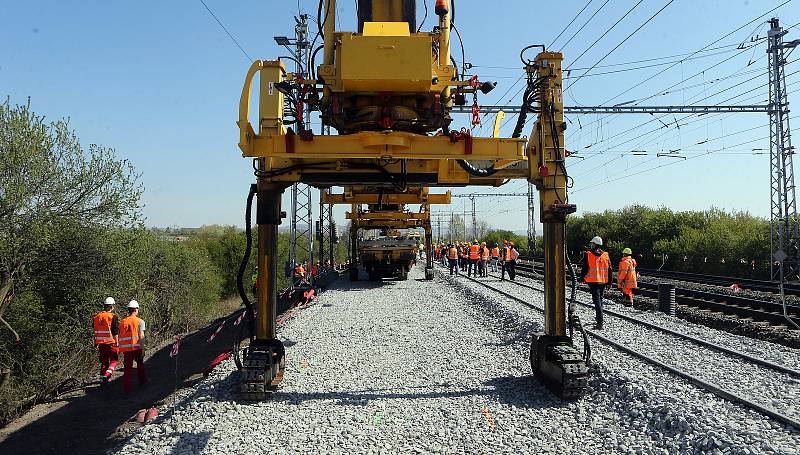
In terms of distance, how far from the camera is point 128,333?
995cm

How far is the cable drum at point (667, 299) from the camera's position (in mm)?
13697

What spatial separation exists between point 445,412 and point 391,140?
116 inches

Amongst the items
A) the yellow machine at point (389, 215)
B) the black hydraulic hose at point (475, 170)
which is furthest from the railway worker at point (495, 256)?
the black hydraulic hose at point (475, 170)

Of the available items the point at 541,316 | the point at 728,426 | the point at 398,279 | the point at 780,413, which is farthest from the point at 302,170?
the point at 398,279

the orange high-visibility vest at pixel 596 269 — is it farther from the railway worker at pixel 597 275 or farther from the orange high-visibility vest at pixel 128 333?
the orange high-visibility vest at pixel 128 333

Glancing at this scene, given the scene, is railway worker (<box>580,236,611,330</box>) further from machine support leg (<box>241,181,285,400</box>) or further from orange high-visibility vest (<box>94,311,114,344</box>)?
orange high-visibility vest (<box>94,311,114,344</box>)

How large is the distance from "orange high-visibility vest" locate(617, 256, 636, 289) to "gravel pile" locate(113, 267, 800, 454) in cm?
607

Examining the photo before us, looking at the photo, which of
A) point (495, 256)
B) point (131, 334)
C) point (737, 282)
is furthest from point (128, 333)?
point (495, 256)

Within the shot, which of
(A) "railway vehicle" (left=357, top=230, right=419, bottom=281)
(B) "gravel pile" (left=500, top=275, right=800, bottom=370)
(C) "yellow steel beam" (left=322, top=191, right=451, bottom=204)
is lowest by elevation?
(B) "gravel pile" (left=500, top=275, right=800, bottom=370)

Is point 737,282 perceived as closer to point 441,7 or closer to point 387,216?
point 387,216

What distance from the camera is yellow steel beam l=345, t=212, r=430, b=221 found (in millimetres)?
21250

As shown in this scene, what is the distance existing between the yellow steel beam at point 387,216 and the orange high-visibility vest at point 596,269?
11.1 metres

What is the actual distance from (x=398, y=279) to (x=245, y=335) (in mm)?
10456

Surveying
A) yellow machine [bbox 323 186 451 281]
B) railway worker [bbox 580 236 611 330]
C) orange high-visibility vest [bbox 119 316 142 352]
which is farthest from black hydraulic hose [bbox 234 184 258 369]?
yellow machine [bbox 323 186 451 281]
